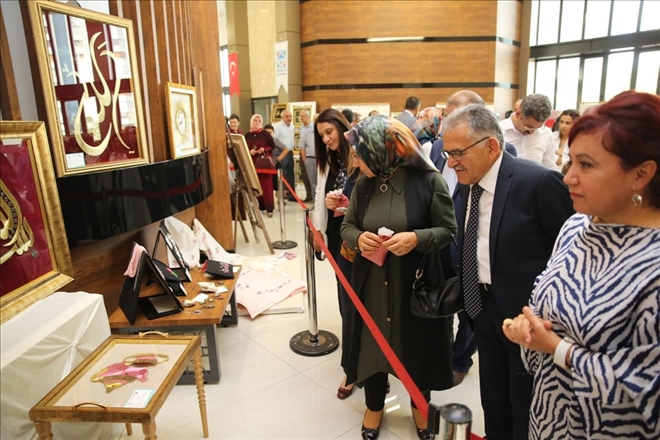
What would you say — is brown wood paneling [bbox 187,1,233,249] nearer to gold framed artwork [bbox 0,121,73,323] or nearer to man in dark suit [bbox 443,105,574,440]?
gold framed artwork [bbox 0,121,73,323]

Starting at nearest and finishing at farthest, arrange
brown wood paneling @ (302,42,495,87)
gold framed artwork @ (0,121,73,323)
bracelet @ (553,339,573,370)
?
bracelet @ (553,339,573,370)
gold framed artwork @ (0,121,73,323)
brown wood paneling @ (302,42,495,87)

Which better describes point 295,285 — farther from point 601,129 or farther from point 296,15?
point 296,15

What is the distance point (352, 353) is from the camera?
2.13 meters

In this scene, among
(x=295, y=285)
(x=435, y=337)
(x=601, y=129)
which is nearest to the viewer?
(x=601, y=129)

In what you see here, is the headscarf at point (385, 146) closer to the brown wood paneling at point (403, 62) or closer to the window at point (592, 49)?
the brown wood paneling at point (403, 62)

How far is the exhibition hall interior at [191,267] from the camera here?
1.65 m

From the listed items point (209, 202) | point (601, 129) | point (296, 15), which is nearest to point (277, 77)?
point (296, 15)

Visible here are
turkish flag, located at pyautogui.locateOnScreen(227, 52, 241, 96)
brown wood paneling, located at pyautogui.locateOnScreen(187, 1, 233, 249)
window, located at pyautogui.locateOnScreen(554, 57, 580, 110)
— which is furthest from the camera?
window, located at pyautogui.locateOnScreen(554, 57, 580, 110)

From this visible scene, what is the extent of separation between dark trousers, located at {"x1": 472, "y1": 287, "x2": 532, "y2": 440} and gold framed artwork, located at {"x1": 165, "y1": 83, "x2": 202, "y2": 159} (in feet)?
8.31

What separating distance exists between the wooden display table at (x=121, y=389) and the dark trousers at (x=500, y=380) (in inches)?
49.5

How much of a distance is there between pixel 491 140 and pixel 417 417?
1444mm

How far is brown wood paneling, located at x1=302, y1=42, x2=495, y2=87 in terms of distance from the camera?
10.2 metres

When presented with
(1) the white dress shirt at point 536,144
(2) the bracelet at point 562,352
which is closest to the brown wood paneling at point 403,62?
(1) the white dress shirt at point 536,144

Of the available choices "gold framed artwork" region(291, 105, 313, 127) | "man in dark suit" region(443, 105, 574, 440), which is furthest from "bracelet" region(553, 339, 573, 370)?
"gold framed artwork" region(291, 105, 313, 127)
